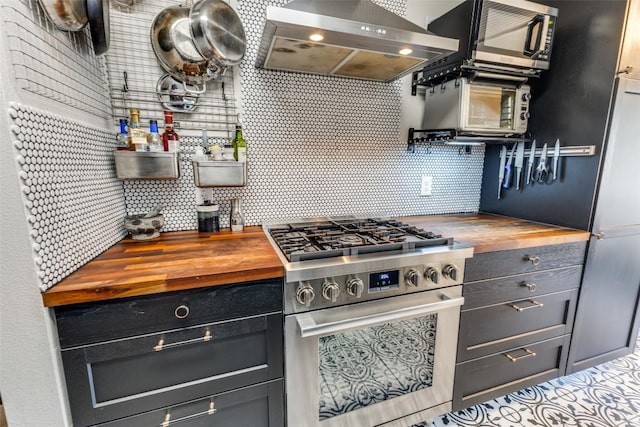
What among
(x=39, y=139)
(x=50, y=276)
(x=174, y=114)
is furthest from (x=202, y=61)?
(x=50, y=276)

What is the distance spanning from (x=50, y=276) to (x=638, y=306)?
297 centimetres

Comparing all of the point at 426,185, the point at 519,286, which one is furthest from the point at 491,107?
the point at 519,286

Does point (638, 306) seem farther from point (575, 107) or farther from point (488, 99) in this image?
point (488, 99)

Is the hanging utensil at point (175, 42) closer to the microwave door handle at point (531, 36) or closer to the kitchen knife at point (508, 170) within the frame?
the microwave door handle at point (531, 36)

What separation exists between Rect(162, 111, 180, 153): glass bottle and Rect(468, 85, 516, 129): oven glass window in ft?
5.10

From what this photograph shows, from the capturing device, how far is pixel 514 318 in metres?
1.49

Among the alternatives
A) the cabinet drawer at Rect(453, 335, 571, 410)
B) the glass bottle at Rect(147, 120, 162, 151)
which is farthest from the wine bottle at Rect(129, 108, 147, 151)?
the cabinet drawer at Rect(453, 335, 571, 410)

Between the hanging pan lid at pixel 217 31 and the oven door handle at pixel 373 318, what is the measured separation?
3.79 ft

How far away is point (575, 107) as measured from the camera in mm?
1594

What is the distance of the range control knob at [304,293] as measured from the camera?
3.42ft

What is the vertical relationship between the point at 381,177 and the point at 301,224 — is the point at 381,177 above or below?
above

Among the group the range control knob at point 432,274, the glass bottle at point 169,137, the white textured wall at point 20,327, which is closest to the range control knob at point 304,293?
the range control knob at point 432,274

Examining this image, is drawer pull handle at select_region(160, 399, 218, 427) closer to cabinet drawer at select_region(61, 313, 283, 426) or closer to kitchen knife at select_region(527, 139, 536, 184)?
cabinet drawer at select_region(61, 313, 283, 426)

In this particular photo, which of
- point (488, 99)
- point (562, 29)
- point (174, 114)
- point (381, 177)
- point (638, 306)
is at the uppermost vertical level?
point (562, 29)
